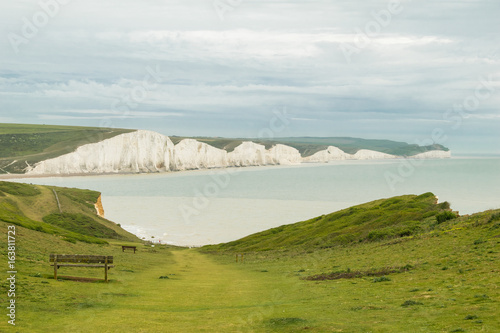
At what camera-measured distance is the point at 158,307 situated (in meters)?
16.6

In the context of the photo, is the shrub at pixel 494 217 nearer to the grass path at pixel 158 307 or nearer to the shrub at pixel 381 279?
the shrub at pixel 381 279

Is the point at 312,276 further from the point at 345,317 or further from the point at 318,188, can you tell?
the point at 318,188

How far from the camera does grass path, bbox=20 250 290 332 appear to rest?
13117 millimetres

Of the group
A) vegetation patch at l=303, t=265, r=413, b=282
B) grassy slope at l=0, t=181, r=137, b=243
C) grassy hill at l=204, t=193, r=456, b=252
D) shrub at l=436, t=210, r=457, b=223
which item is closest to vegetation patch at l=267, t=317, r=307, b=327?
vegetation patch at l=303, t=265, r=413, b=282

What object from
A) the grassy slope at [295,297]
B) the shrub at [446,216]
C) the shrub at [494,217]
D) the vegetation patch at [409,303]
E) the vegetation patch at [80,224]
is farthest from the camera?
the vegetation patch at [80,224]

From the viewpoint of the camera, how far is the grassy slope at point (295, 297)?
41.8 ft

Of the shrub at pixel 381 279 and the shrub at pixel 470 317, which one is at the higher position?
the shrub at pixel 470 317

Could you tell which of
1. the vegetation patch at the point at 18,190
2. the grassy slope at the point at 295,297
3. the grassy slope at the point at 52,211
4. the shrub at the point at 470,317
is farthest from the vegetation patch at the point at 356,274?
the vegetation patch at the point at 18,190

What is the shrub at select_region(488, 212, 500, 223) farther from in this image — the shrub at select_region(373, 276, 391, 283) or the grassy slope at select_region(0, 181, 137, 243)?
the grassy slope at select_region(0, 181, 137, 243)

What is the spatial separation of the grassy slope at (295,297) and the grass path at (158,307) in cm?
3

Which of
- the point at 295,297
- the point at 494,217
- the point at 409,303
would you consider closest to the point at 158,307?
the point at 295,297

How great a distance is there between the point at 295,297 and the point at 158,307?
5795 mm

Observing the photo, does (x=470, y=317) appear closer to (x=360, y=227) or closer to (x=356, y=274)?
(x=356, y=274)

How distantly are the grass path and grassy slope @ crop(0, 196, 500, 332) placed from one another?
0.03m
